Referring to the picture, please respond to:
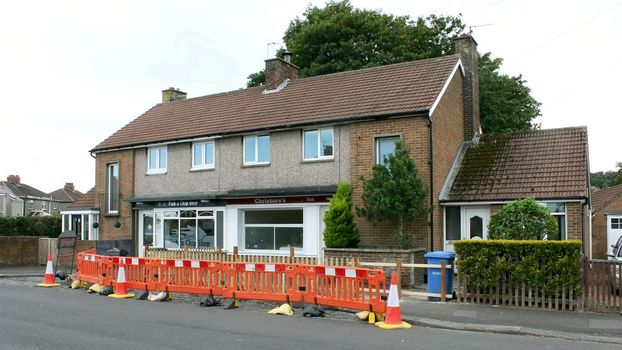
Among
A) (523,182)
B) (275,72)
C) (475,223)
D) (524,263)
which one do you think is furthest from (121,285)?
(275,72)

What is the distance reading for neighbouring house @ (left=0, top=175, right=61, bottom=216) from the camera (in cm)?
6894

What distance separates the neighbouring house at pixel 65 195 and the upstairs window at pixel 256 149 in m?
64.4

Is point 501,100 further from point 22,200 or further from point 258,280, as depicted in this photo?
point 22,200

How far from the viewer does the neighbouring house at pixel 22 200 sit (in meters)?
68.9

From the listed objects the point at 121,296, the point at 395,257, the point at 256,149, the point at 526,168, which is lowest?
the point at 121,296

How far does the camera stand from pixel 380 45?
33250 millimetres

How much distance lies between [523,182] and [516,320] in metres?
7.70

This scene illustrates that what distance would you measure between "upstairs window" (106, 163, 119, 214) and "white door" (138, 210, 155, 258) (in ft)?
5.22

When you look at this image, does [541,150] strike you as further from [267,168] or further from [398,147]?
[267,168]

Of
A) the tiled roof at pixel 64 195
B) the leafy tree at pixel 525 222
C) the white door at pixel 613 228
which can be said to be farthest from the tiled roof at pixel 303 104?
the tiled roof at pixel 64 195

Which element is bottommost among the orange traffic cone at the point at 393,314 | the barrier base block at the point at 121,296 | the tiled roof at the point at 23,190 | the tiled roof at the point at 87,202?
the barrier base block at the point at 121,296

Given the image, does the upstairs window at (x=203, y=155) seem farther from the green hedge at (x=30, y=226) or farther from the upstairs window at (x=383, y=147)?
the green hedge at (x=30, y=226)

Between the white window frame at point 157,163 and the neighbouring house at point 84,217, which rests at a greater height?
the white window frame at point 157,163

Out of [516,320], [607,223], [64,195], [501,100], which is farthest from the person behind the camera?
[64,195]
